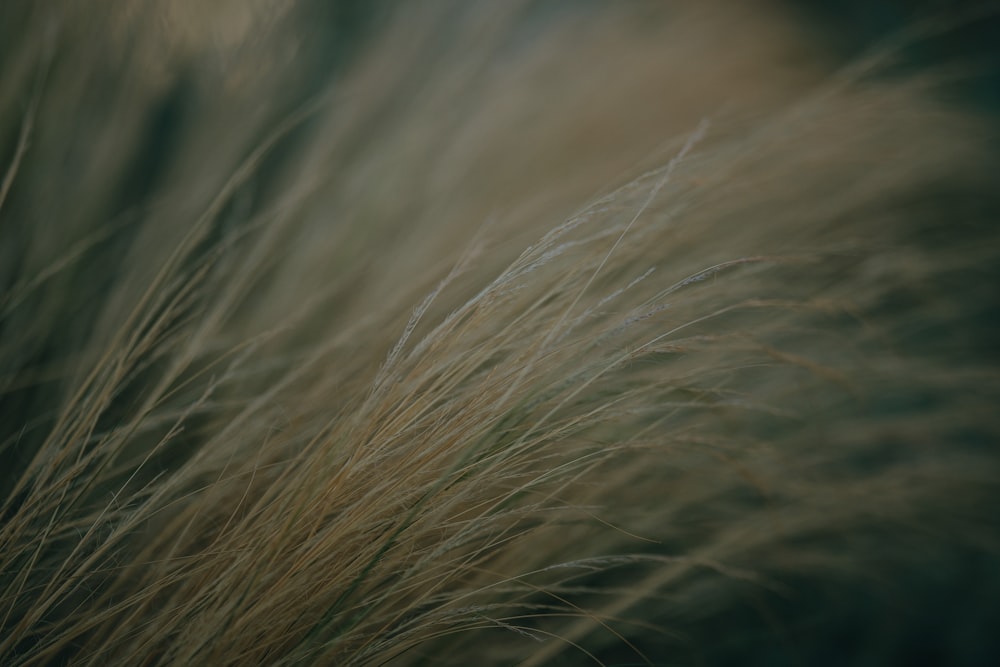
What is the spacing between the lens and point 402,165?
1.08 m

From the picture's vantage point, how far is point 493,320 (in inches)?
28.7

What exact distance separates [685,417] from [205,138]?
752 millimetres

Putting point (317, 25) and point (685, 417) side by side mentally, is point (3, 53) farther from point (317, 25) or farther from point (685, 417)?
point (685, 417)

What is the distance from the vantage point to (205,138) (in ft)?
3.33

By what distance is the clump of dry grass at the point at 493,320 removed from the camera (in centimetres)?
69

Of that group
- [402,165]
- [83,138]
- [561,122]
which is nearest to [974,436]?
[561,122]

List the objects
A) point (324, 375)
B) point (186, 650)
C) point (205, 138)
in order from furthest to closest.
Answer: point (205, 138) → point (324, 375) → point (186, 650)

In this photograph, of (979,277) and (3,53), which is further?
(979,277)

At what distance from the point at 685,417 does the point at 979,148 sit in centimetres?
51

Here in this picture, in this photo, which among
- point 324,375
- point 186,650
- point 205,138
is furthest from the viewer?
point 205,138

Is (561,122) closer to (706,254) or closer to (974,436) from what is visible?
(706,254)

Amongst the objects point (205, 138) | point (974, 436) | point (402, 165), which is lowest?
point (974, 436)

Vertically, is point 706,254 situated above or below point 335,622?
below

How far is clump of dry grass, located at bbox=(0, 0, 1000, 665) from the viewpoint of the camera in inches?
27.0
